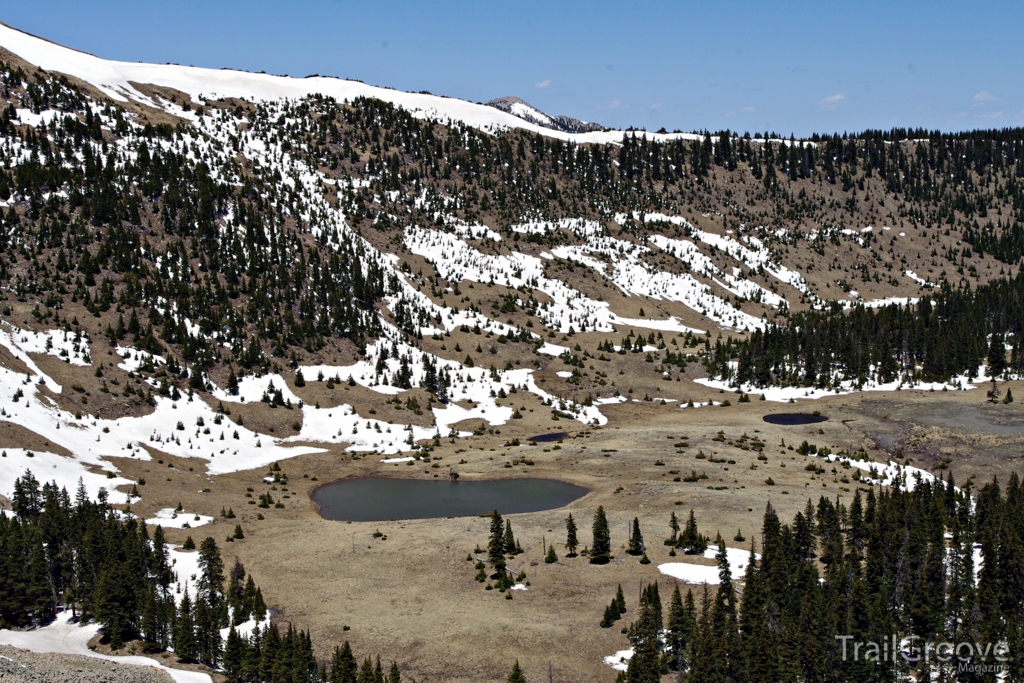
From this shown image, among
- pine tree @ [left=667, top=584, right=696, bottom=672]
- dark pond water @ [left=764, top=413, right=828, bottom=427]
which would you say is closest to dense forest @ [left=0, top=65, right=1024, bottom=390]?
dark pond water @ [left=764, top=413, right=828, bottom=427]

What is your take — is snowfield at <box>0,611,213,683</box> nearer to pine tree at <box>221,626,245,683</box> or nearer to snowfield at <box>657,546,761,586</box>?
pine tree at <box>221,626,245,683</box>

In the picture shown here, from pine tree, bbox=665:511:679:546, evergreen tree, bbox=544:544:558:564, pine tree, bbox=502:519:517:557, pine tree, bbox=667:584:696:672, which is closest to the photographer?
pine tree, bbox=667:584:696:672

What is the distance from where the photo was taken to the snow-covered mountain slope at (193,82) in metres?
141

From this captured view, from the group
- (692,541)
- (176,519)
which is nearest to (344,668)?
(692,541)

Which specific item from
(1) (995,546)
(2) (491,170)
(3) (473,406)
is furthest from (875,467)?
(2) (491,170)

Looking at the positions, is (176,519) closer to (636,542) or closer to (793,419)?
(636,542)

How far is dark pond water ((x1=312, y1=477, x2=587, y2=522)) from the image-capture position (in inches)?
2670

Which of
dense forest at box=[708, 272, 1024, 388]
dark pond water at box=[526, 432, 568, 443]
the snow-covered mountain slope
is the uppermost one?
the snow-covered mountain slope

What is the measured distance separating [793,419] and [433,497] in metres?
49.6

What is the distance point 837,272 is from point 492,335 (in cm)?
9064

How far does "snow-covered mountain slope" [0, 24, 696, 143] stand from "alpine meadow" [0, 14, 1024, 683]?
1.22 meters

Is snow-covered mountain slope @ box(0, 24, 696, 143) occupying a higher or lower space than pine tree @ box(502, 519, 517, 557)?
higher

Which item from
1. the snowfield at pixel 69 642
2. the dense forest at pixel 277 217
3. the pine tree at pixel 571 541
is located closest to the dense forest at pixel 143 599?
the snowfield at pixel 69 642

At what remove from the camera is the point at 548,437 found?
309 ft
